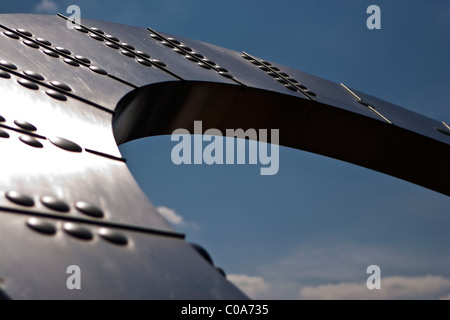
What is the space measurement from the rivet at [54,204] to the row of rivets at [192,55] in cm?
371

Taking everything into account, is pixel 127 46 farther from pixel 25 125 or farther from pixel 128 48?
pixel 25 125

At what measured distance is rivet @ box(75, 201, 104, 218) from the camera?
6.53 feet

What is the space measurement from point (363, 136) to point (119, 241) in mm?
4955

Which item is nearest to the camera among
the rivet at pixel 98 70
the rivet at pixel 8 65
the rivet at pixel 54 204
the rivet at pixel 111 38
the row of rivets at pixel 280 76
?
the rivet at pixel 54 204

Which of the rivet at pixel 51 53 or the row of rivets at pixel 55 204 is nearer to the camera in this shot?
the row of rivets at pixel 55 204

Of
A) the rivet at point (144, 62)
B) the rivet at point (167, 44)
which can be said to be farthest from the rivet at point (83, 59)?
the rivet at point (167, 44)

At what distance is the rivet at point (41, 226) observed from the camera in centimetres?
176

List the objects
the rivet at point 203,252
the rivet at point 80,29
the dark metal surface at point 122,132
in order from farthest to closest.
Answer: the rivet at point 80,29
the rivet at point 203,252
the dark metal surface at point 122,132

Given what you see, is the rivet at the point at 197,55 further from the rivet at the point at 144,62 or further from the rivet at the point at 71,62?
the rivet at the point at 71,62

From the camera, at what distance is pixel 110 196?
221 cm

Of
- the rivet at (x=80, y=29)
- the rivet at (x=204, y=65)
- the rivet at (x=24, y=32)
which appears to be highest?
the rivet at (x=204, y=65)

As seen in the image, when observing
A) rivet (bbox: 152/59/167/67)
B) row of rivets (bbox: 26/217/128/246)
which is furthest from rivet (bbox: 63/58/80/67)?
row of rivets (bbox: 26/217/128/246)
